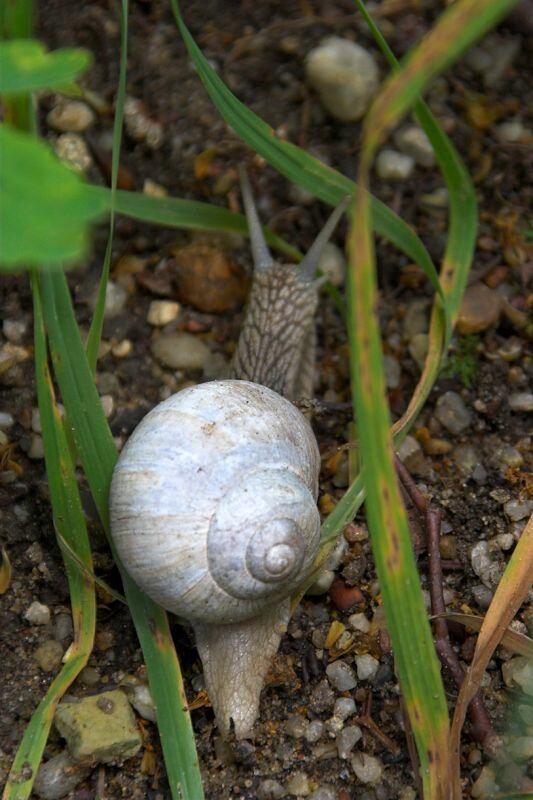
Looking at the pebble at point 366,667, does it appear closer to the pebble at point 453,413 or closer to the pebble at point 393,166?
the pebble at point 453,413

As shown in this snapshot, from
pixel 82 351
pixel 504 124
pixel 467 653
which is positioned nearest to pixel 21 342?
pixel 82 351

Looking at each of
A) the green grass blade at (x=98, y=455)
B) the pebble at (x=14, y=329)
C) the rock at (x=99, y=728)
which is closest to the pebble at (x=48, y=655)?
the rock at (x=99, y=728)

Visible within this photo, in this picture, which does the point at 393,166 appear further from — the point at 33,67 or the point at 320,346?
the point at 33,67

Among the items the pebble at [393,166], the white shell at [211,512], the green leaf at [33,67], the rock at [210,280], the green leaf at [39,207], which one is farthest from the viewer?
the pebble at [393,166]

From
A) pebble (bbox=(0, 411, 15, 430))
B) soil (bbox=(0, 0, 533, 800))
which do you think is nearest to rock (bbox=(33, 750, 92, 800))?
soil (bbox=(0, 0, 533, 800))

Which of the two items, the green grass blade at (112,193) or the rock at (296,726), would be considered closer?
the rock at (296,726)

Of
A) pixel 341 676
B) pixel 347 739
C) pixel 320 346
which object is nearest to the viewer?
pixel 347 739

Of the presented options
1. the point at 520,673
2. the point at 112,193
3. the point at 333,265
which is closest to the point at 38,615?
the point at 112,193
